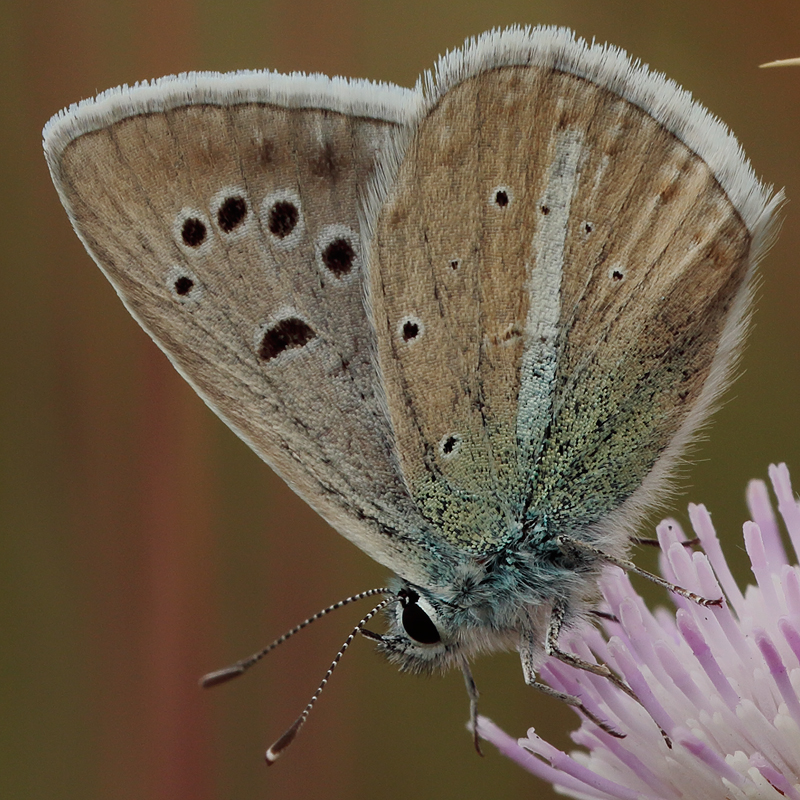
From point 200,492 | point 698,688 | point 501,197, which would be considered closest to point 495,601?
point 698,688

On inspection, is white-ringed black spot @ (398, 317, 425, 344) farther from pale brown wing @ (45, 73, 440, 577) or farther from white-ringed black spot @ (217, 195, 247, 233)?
white-ringed black spot @ (217, 195, 247, 233)

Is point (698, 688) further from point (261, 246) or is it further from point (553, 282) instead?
point (261, 246)

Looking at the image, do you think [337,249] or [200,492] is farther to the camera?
[200,492]

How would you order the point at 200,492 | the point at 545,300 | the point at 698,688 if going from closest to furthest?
the point at 698,688 < the point at 545,300 < the point at 200,492

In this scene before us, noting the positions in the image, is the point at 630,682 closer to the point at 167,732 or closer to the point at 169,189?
the point at 169,189

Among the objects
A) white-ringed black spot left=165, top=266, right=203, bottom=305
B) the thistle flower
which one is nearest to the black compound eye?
the thistle flower

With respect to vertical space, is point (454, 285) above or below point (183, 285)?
below
